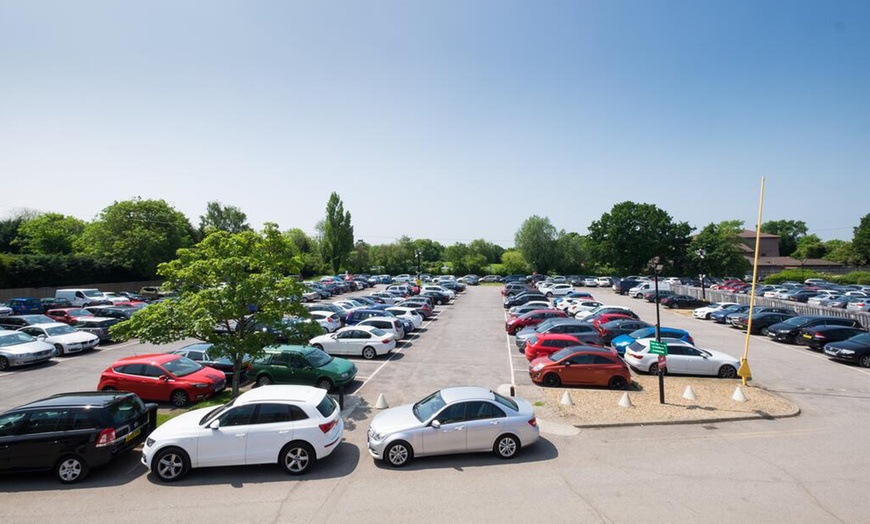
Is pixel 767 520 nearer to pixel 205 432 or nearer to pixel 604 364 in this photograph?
pixel 604 364

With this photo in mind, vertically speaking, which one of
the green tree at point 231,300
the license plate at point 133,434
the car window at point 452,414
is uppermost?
the green tree at point 231,300

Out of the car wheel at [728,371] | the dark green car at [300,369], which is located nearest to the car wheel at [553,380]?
the car wheel at [728,371]

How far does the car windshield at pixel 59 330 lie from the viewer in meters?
21.7

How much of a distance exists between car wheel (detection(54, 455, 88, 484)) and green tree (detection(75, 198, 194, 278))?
49452 mm

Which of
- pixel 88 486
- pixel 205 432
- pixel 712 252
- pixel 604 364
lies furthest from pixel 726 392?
pixel 712 252

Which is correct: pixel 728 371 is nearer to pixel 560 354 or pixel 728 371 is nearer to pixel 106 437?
pixel 560 354

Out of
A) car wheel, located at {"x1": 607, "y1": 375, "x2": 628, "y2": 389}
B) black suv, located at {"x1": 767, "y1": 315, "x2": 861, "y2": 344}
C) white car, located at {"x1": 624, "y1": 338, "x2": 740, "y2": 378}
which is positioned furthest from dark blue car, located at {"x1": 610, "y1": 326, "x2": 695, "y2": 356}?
black suv, located at {"x1": 767, "y1": 315, "x2": 861, "y2": 344}

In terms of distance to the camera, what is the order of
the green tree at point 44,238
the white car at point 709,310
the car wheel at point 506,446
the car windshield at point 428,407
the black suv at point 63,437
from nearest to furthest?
the black suv at point 63,437, the car wheel at point 506,446, the car windshield at point 428,407, the white car at point 709,310, the green tree at point 44,238

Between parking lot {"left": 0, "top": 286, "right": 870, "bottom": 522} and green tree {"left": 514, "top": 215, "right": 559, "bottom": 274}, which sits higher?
green tree {"left": 514, "top": 215, "right": 559, "bottom": 274}

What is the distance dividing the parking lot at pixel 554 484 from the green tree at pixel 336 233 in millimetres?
64458

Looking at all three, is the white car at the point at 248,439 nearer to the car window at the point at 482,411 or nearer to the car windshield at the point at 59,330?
the car window at the point at 482,411

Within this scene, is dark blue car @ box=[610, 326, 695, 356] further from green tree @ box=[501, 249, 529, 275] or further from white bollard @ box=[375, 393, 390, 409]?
green tree @ box=[501, 249, 529, 275]

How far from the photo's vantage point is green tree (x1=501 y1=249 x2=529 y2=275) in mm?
79500

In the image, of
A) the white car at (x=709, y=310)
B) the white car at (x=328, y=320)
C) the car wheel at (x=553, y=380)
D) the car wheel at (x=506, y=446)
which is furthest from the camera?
the white car at (x=709, y=310)
